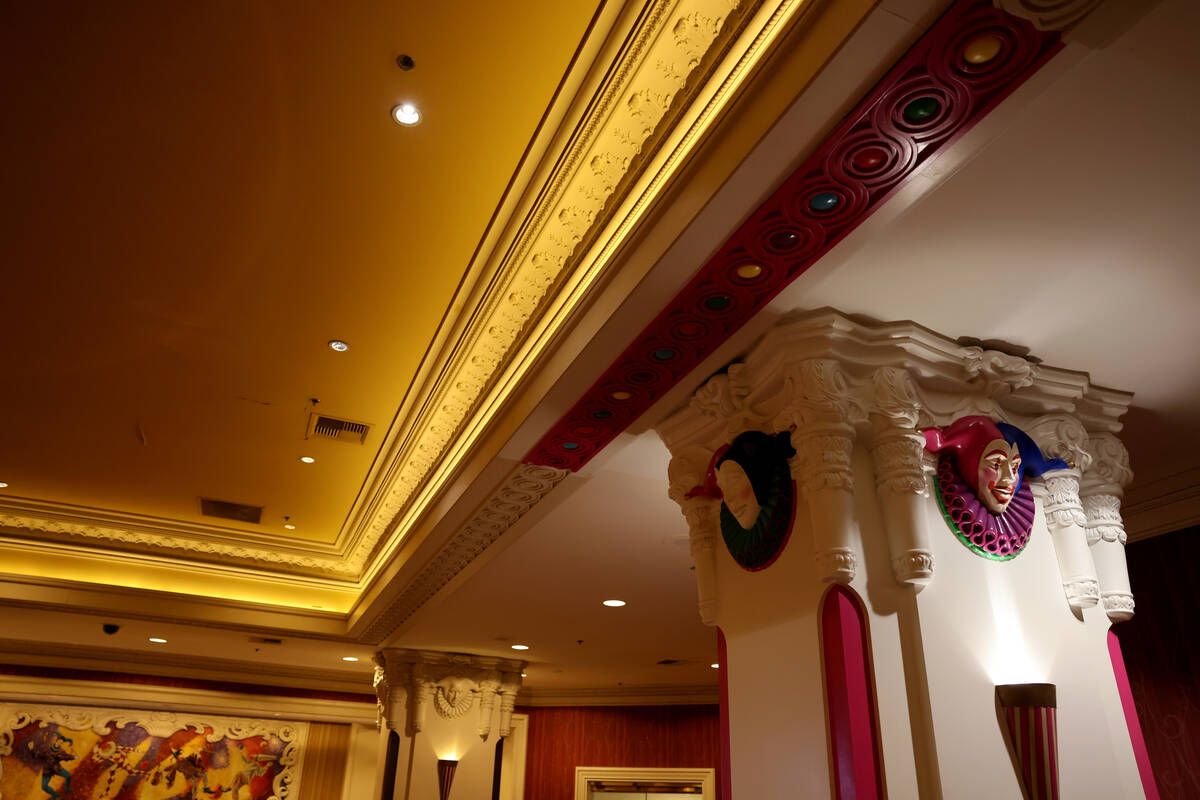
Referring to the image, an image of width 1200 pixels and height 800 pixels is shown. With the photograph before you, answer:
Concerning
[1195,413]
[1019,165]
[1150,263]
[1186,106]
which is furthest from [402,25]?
[1195,413]

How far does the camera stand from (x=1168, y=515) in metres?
3.80

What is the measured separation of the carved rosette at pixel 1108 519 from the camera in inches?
106

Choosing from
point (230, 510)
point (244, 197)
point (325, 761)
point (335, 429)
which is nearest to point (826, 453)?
point (244, 197)

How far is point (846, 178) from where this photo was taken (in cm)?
189

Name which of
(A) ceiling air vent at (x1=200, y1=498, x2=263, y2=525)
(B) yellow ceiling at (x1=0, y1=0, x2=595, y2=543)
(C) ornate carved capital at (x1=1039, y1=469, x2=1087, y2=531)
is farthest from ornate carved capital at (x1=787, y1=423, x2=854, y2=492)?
(A) ceiling air vent at (x1=200, y1=498, x2=263, y2=525)

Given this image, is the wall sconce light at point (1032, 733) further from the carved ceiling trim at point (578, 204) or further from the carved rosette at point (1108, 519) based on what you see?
the carved ceiling trim at point (578, 204)

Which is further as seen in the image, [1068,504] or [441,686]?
[441,686]

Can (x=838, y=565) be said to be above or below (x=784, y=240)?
below

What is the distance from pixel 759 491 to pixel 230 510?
4489mm

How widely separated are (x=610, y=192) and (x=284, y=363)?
82.3 inches

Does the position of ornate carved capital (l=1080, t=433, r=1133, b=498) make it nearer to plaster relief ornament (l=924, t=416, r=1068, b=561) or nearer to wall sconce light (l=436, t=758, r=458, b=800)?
plaster relief ornament (l=924, t=416, r=1068, b=561)

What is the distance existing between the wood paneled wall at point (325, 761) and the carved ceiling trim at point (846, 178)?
287 inches

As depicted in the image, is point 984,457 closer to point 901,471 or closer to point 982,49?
point 901,471

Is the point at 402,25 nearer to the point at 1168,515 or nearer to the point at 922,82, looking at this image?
the point at 922,82
